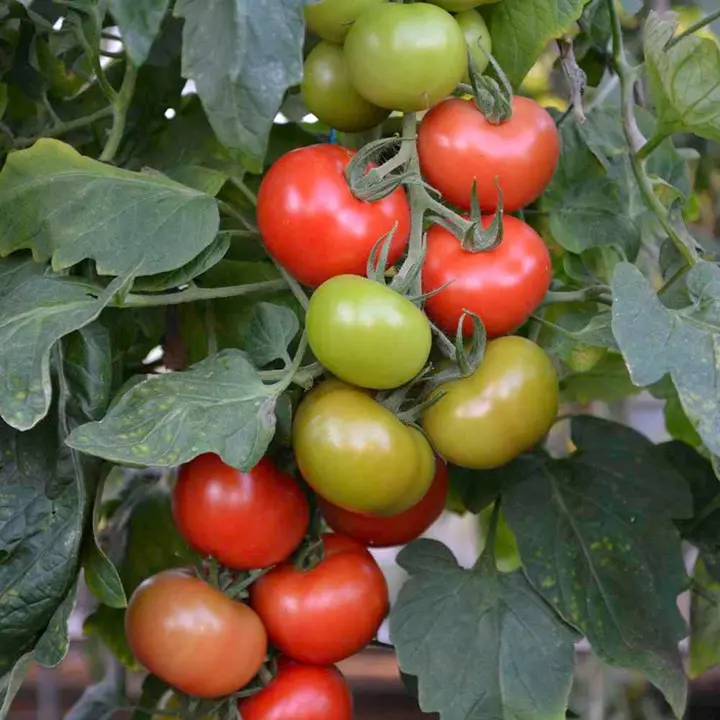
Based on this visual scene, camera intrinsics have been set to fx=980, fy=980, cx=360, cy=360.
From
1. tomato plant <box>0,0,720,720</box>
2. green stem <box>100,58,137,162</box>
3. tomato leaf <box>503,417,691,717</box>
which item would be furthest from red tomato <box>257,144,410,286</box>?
tomato leaf <box>503,417,691,717</box>

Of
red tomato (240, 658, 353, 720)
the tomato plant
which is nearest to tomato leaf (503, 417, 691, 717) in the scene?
the tomato plant

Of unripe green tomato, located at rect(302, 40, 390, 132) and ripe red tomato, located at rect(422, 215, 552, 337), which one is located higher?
unripe green tomato, located at rect(302, 40, 390, 132)

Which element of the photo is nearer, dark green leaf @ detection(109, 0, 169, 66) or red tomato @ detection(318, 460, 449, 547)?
dark green leaf @ detection(109, 0, 169, 66)

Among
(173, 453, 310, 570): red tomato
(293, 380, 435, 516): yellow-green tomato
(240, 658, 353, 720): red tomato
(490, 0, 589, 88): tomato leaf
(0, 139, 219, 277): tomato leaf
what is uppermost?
(490, 0, 589, 88): tomato leaf

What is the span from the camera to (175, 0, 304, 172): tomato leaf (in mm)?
412

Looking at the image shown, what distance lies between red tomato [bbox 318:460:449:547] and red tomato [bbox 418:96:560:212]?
0.15 m

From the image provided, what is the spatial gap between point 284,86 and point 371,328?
4.3 inches

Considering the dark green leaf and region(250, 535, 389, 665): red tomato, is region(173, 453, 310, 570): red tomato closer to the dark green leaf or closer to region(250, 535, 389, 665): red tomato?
region(250, 535, 389, 665): red tomato

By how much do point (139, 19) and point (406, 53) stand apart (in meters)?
0.12

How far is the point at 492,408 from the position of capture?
1.56 ft

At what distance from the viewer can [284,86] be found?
0.41 metres

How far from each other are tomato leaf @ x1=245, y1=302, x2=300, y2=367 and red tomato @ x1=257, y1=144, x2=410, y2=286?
2 centimetres

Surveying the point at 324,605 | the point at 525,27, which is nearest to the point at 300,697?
the point at 324,605

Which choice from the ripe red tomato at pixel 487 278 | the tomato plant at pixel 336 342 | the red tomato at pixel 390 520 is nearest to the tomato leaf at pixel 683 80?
the tomato plant at pixel 336 342
